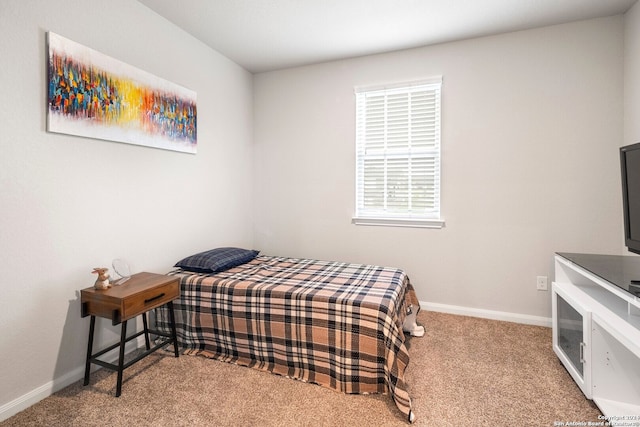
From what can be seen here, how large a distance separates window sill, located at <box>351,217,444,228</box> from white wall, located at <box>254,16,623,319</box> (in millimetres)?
66

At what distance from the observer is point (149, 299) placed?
2025 millimetres

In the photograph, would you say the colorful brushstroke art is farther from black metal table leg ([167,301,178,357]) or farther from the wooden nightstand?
black metal table leg ([167,301,178,357])

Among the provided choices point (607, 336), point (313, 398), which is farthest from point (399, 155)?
point (313, 398)

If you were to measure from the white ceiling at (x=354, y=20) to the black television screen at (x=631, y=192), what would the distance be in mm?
1405

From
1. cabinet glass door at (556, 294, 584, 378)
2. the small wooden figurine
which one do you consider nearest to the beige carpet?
cabinet glass door at (556, 294, 584, 378)

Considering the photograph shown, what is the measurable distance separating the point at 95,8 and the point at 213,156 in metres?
1.45

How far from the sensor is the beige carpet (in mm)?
1674

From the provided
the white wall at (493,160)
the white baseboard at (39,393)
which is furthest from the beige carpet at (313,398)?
the white wall at (493,160)

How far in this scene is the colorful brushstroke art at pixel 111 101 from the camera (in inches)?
75.0

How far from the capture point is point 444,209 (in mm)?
3127

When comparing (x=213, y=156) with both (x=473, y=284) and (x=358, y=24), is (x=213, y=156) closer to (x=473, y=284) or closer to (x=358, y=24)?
(x=358, y=24)

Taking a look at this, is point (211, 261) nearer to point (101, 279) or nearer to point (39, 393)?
point (101, 279)

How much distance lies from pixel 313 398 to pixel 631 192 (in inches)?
85.6

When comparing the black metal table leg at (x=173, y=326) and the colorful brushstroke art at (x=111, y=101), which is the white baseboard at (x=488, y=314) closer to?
the black metal table leg at (x=173, y=326)
